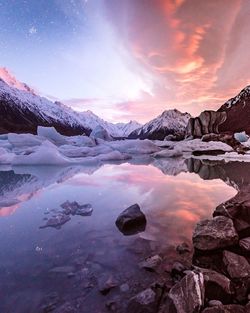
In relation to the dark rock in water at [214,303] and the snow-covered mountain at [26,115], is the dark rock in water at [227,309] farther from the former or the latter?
the snow-covered mountain at [26,115]

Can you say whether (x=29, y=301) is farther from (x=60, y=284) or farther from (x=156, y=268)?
(x=156, y=268)

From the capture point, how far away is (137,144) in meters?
32.3

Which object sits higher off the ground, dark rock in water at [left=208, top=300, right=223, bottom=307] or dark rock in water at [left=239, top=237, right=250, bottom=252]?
dark rock in water at [left=239, top=237, right=250, bottom=252]

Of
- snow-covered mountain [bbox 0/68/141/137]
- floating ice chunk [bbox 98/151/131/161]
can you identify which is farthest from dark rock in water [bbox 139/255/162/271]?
snow-covered mountain [bbox 0/68/141/137]

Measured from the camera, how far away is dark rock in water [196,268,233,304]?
9.62 ft

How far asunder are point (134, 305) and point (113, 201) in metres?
4.50

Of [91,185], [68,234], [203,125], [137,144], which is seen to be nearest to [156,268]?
[68,234]

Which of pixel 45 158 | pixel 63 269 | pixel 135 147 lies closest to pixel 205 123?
pixel 135 147

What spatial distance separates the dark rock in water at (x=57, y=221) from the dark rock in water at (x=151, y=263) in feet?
7.41

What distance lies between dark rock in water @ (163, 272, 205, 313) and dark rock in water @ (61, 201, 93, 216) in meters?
3.62

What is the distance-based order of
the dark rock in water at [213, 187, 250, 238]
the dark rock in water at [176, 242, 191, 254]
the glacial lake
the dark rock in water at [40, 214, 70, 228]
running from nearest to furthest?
the glacial lake < the dark rock in water at [176, 242, 191, 254] < the dark rock in water at [213, 187, 250, 238] < the dark rock in water at [40, 214, 70, 228]

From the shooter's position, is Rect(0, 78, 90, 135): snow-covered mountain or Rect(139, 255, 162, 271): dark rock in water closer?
Rect(139, 255, 162, 271): dark rock in water

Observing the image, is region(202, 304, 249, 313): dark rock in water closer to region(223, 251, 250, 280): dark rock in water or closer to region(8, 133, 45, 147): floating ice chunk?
region(223, 251, 250, 280): dark rock in water

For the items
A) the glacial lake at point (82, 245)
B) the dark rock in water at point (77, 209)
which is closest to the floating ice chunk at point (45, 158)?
the glacial lake at point (82, 245)
